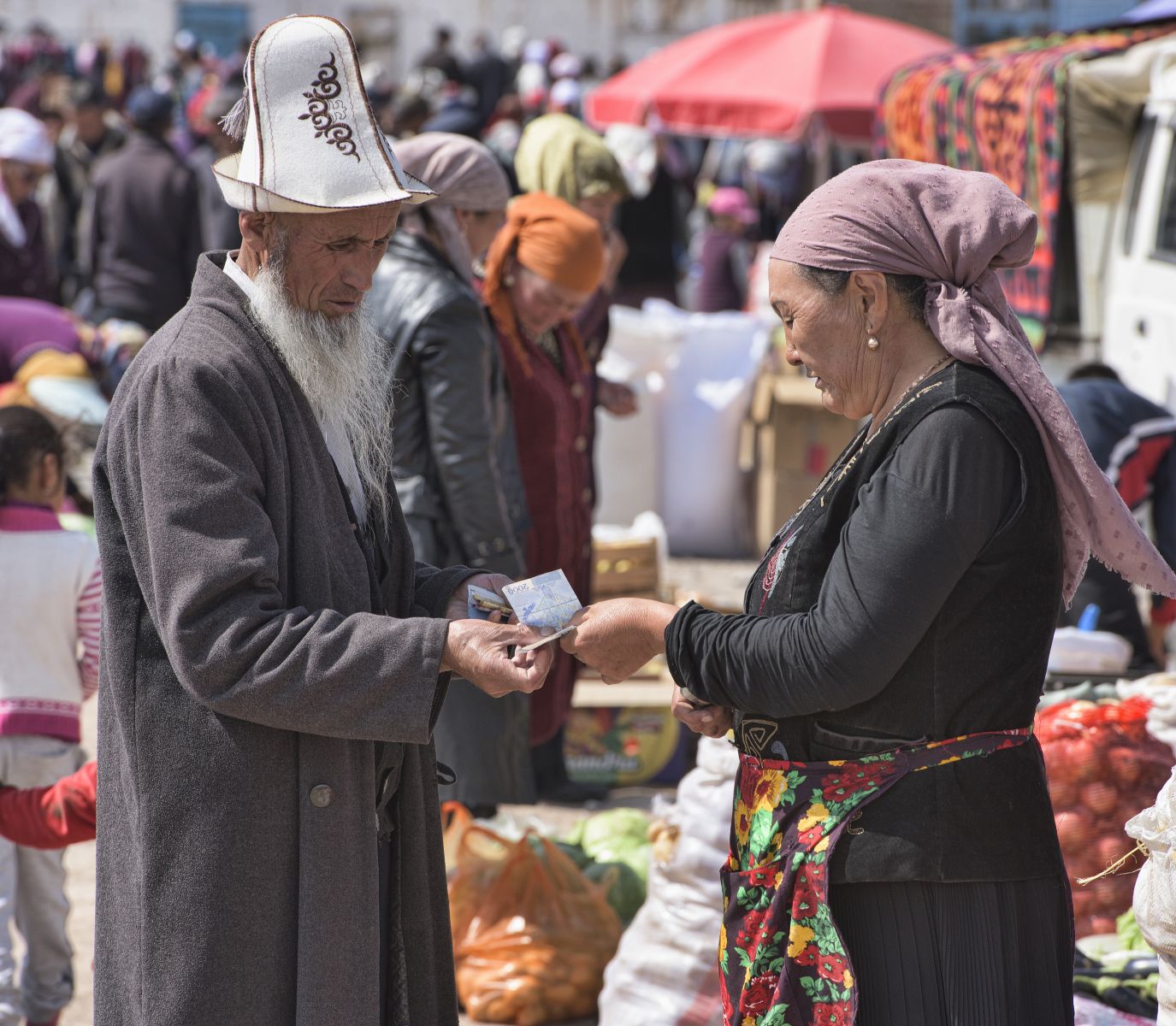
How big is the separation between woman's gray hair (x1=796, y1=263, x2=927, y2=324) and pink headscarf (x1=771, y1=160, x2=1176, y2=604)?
15mm

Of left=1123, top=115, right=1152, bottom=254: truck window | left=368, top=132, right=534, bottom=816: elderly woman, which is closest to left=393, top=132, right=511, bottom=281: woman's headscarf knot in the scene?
left=368, top=132, right=534, bottom=816: elderly woman

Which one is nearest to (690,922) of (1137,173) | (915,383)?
(915,383)

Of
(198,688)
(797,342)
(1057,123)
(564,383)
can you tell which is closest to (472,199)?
(564,383)

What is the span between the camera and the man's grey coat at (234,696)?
6.18 feet

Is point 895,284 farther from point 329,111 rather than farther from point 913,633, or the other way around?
point 329,111

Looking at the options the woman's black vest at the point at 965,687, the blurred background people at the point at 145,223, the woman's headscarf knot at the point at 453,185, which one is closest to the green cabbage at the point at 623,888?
the woman's headscarf knot at the point at 453,185

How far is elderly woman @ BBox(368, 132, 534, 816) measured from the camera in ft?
12.4

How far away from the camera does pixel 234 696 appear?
6.23ft

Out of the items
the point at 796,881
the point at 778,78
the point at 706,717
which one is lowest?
the point at 796,881

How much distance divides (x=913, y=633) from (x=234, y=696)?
2.82 ft

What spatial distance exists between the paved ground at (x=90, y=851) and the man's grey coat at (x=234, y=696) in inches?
56.8

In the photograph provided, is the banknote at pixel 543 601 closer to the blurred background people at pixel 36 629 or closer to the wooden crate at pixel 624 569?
the blurred background people at pixel 36 629

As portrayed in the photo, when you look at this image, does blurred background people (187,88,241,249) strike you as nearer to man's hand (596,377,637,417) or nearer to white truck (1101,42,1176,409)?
man's hand (596,377,637,417)

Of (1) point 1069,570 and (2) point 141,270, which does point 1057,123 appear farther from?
(1) point 1069,570
